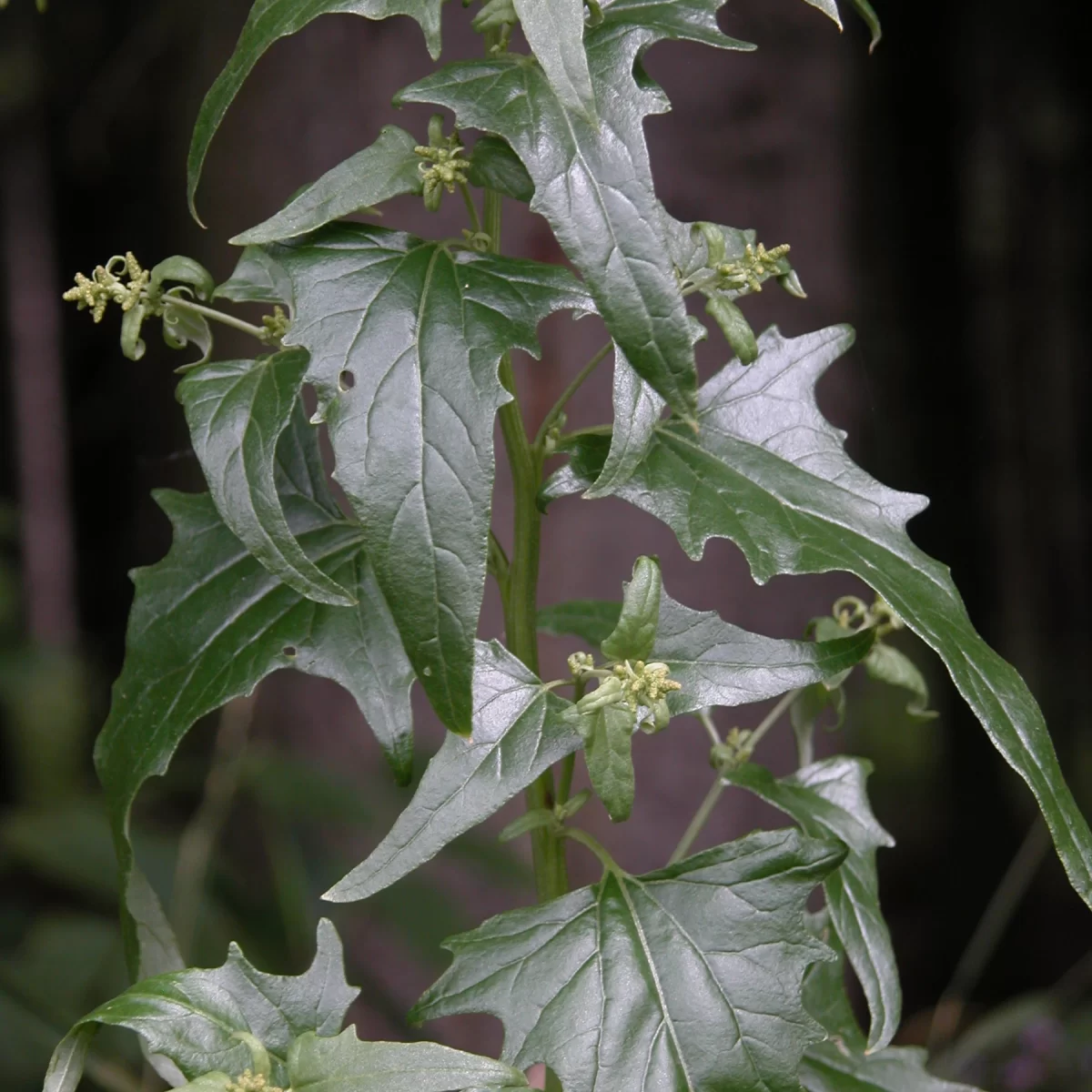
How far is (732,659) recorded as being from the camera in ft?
1.81

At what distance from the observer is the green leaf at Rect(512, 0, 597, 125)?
1.47 ft

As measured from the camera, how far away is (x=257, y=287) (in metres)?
0.62

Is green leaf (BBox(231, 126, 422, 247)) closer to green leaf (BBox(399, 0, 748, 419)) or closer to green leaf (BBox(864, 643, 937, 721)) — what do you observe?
green leaf (BBox(399, 0, 748, 419))

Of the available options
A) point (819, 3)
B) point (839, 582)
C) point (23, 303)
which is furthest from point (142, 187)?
point (819, 3)

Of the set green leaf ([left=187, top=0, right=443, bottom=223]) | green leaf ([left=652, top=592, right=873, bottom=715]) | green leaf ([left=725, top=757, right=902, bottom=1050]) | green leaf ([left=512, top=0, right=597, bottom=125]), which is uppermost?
green leaf ([left=187, top=0, right=443, bottom=223])

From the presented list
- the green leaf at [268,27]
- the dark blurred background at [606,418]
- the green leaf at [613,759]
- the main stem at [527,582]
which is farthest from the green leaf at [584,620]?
the dark blurred background at [606,418]

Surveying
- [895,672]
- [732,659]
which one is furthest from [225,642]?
[895,672]

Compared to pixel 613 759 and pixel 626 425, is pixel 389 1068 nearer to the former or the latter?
pixel 613 759

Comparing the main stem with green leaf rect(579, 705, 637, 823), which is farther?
the main stem

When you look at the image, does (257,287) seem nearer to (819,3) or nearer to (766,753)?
(819,3)

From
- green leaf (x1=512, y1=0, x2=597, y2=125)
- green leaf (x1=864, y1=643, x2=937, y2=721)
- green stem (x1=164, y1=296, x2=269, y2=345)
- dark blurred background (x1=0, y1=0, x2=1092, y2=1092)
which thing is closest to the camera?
green leaf (x1=512, y1=0, x2=597, y2=125)

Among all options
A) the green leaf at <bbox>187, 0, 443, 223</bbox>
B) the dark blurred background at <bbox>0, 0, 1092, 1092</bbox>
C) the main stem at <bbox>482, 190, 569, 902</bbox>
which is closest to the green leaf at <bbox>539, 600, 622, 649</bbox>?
the main stem at <bbox>482, 190, 569, 902</bbox>

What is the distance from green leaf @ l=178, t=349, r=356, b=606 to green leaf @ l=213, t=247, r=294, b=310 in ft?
0.20

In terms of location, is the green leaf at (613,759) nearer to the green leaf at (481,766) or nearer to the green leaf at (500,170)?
the green leaf at (481,766)
